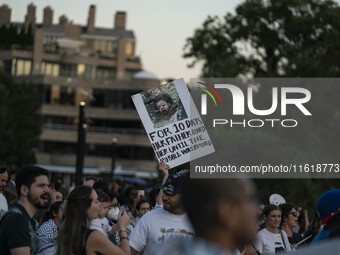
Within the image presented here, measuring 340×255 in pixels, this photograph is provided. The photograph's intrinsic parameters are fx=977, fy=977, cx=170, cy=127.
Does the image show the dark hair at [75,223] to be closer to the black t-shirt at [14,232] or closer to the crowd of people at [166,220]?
the crowd of people at [166,220]

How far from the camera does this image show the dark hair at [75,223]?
7.40m

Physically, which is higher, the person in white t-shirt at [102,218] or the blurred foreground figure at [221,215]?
the blurred foreground figure at [221,215]

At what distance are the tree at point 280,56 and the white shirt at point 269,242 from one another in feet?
98.0

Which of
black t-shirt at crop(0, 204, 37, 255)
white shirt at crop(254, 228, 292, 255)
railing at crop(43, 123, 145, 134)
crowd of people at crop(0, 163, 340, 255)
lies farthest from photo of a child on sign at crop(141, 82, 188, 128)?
railing at crop(43, 123, 145, 134)

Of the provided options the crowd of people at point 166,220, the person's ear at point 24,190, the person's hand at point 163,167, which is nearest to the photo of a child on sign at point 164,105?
the person's hand at point 163,167

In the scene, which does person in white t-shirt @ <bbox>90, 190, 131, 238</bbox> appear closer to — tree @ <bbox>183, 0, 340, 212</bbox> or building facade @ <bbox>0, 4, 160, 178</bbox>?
tree @ <bbox>183, 0, 340, 212</bbox>

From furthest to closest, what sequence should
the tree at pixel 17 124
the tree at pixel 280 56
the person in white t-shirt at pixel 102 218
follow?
the tree at pixel 17 124
the tree at pixel 280 56
the person in white t-shirt at pixel 102 218

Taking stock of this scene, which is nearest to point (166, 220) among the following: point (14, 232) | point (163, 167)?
point (14, 232)

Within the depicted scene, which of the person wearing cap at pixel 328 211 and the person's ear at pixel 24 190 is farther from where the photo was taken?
the person's ear at pixel 24 190

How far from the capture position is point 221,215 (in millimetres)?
4266

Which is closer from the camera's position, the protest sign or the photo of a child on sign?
the protest sign

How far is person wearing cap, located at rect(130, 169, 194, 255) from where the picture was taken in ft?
27.4

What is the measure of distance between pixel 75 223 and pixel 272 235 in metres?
4.88

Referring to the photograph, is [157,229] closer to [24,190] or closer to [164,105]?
[24,190]
